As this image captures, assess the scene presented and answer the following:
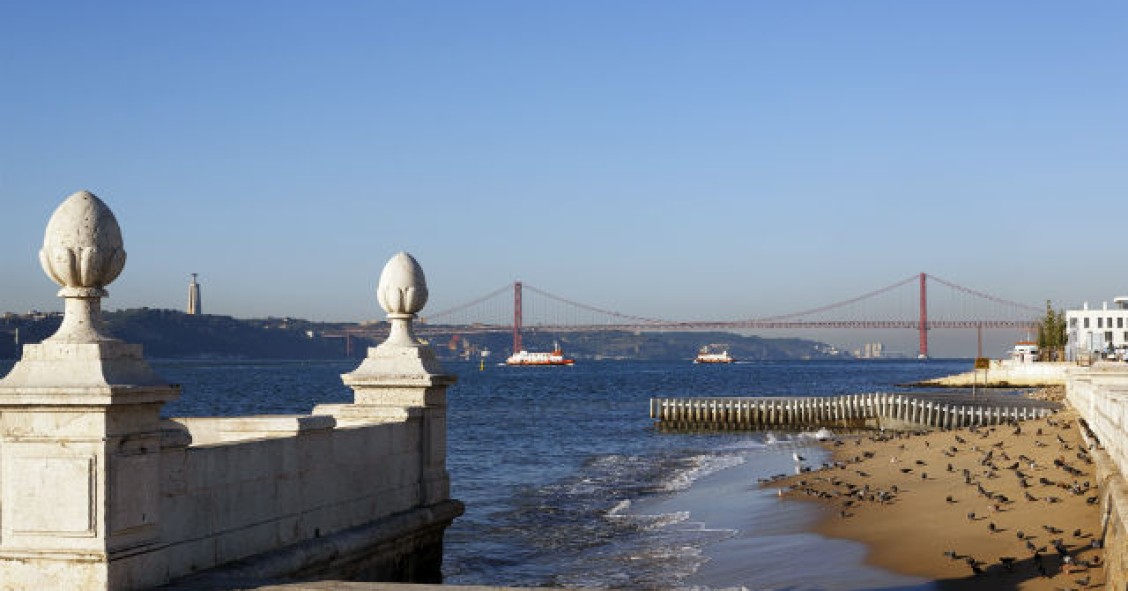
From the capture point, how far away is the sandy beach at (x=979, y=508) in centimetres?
1209

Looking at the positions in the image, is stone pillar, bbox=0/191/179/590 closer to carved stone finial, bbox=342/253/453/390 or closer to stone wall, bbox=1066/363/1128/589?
carved stone finial, bbox=342/253/453/390

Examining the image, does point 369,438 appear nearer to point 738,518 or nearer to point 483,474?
point 738,518

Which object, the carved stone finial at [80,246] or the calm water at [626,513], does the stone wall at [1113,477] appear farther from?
the carved stone finial at [80,246]

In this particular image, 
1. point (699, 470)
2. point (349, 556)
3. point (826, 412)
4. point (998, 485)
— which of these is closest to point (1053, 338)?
point (826, 412)

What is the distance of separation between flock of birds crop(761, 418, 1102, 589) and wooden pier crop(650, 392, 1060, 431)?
18.0 metres

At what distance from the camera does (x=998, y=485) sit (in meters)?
17.1

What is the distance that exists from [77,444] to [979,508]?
12097 millimetres

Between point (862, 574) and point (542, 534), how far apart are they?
627 cm

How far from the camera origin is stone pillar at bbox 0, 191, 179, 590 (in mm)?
6828

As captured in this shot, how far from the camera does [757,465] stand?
29.2 meters

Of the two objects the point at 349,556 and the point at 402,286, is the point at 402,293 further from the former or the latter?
the point at 349,556

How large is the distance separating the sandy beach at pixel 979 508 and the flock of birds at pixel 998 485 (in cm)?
2

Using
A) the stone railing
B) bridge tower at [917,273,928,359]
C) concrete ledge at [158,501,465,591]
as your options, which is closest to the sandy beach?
concrete ledge at [158,501,465,591]

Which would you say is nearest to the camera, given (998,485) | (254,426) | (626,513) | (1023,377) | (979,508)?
(254,426)
